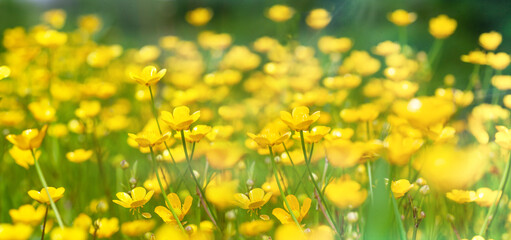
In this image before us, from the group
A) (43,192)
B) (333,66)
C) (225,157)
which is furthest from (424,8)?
(43,192)

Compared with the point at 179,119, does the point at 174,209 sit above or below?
below

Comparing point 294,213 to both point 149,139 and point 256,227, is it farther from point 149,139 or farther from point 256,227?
point 149,139

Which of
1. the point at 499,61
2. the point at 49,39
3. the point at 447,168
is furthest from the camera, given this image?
the point at 49,39

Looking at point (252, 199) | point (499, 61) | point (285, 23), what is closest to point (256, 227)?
point (252, 199)

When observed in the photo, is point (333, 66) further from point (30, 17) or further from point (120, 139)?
point (30, 17)

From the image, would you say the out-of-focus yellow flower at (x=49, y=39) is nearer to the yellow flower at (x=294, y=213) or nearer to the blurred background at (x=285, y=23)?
the blurred background at (x=285, y=23)

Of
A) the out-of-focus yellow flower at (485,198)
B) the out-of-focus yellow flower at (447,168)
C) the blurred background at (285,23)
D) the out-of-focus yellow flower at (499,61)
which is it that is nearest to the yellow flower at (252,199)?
the out-of-focus yellow flower at (447,168)
